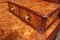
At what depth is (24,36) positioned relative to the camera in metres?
1.04

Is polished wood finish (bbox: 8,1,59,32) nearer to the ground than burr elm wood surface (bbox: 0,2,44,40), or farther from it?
farther from it

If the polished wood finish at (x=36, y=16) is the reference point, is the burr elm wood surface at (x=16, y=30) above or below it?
below

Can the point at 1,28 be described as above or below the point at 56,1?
below

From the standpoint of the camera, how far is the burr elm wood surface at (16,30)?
40.1 inches

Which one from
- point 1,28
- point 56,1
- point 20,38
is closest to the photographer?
point 20,38

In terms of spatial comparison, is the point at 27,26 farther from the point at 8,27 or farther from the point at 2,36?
the point at 2,36

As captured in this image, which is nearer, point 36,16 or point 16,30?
point 16,30

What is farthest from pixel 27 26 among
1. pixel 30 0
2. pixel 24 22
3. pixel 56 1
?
pixel 56 1

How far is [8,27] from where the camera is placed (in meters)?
1.22

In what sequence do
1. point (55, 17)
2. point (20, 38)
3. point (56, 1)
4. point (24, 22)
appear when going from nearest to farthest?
point (20, 38)
point (24, 22)
point (55, 17)
point (56, 1)

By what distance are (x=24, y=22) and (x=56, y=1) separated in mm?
1519

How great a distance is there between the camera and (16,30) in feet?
3.79

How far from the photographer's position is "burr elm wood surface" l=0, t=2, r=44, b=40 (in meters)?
1.02

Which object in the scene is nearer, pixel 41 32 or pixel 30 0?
pixel 41 32
